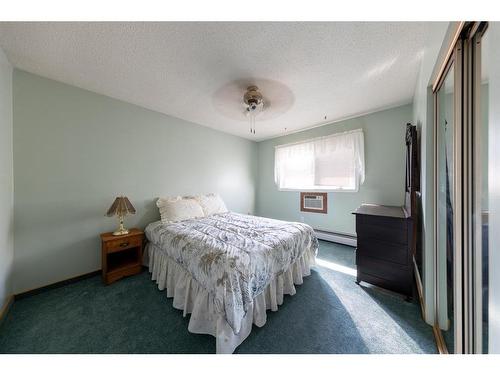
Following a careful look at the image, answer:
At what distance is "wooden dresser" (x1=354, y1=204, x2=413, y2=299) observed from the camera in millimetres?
1653

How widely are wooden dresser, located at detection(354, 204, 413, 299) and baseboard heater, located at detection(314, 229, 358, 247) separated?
1153mm

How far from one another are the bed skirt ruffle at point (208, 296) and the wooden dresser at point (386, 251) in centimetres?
62

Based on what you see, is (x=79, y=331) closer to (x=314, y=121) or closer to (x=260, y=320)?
(x=260, y=320)

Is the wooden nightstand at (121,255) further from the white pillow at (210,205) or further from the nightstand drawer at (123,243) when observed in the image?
the white pillow at (210,205)

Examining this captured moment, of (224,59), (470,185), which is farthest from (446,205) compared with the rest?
(224,59)

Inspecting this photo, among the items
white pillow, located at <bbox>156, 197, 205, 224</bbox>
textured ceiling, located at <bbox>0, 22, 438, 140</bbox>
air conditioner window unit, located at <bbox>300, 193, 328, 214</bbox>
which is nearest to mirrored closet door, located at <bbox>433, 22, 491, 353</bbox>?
textured ceiling, located at <bbox>0, 22, 438, 140</bbox>

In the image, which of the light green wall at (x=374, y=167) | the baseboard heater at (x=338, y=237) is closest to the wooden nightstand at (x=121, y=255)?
the light green wall at (x=374, y=167)

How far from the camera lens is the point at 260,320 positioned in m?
1.37

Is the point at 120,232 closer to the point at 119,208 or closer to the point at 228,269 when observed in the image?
the point at 119,208

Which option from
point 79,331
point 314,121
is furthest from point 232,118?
point 79,331

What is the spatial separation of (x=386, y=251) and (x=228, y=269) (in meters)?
1.68

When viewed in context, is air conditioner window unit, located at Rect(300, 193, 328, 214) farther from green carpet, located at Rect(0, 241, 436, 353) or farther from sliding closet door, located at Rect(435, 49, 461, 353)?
sliding closet door, located at Rect(435, 49, 461, 353)

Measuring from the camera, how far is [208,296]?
131 centimetres

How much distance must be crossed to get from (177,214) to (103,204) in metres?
0.89
